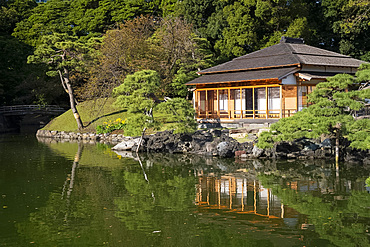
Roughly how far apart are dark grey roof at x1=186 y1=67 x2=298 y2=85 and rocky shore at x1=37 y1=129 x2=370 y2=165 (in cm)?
353

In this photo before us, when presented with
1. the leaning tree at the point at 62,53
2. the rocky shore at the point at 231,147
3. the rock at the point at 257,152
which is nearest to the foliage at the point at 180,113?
the rocky shore at the point at 231,147

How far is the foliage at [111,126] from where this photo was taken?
100 feet

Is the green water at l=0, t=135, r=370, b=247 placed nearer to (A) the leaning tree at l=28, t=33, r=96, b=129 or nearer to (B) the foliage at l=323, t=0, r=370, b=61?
(A) the leaning tree at l=28, t=33, r=96, b=129

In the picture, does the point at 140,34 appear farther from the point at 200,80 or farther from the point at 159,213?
the point at 159,213

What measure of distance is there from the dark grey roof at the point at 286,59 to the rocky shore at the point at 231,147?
5.16m

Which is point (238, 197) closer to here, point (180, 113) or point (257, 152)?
point (257, 152)

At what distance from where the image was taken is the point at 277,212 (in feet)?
35.2

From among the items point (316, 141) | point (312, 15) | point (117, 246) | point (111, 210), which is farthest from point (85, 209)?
point (312, 15)

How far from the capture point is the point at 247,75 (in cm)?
2633

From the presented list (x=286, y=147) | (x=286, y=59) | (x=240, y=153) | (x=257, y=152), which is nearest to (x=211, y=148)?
(x=240, y=153)

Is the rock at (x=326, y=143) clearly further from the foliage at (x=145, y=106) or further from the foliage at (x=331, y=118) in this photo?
the foliage at (x=145, y=106)

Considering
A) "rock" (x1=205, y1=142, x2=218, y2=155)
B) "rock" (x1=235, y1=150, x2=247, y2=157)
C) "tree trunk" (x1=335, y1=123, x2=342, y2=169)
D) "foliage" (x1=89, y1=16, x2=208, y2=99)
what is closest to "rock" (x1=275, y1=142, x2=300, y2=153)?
"rock" (x1=235, y1=150, x2=247, y2=157)

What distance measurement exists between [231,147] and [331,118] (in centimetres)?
477

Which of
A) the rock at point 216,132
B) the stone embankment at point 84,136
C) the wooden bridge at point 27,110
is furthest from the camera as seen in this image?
the wooden bridge at point 27,110
